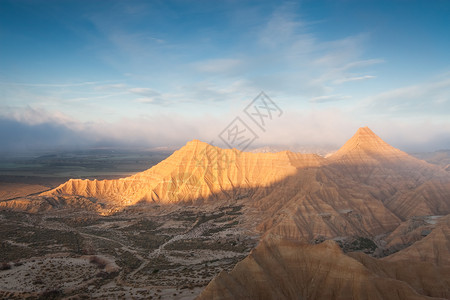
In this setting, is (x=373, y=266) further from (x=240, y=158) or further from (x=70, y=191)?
(x=70, y=191)

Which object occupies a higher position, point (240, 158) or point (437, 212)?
point (240, 158)

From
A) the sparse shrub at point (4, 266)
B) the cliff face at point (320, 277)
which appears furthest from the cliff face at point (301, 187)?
the sparse shrub at point (4, 266)

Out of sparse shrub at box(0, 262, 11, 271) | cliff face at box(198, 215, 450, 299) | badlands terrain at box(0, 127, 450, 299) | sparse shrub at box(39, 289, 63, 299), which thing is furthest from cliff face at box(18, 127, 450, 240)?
sparse shrub at box(0, 262, 11, 271)

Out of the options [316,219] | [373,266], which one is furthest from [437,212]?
[373,266]

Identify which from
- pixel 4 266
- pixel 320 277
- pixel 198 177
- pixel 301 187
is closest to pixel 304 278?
pixel 320 277

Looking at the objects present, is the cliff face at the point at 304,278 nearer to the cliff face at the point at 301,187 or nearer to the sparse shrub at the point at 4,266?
the cliff face at the point at 301,187

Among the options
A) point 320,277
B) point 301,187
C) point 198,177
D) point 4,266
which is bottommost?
point 4,266

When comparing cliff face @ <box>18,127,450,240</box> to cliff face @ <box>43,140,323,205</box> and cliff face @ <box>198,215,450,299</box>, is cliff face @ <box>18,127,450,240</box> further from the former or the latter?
cliff face @ <box>198,215,450,299</box>

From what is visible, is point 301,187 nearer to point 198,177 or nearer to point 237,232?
point 237,232
